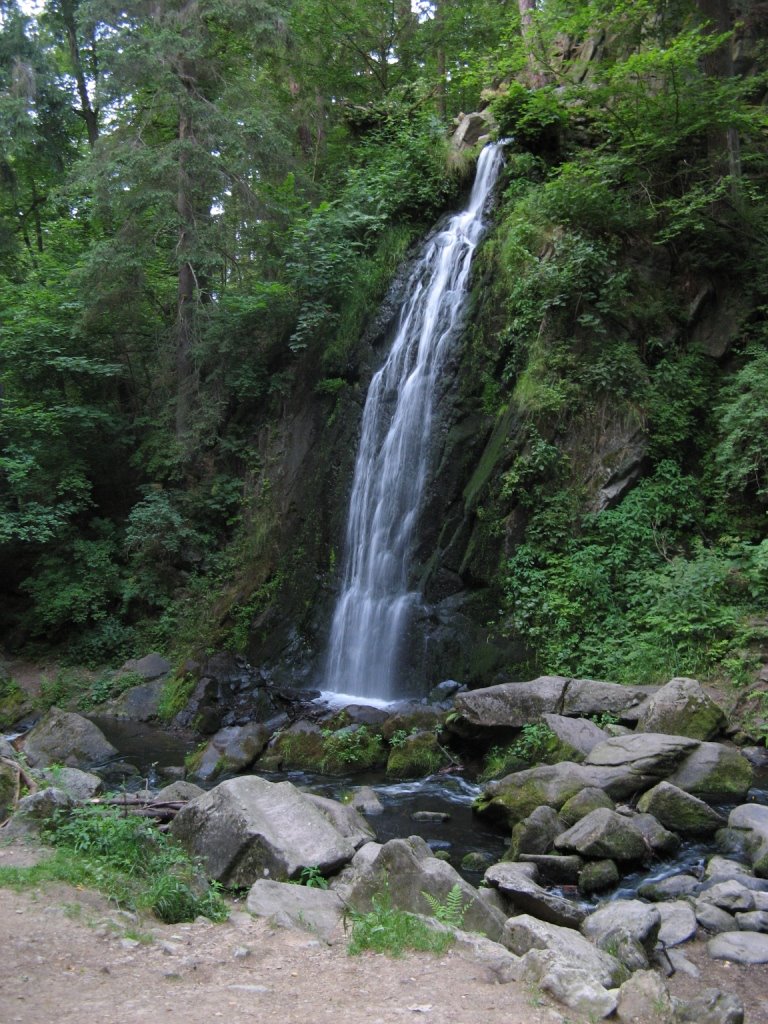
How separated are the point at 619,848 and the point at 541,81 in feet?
48.9

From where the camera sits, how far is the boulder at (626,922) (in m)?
4.69

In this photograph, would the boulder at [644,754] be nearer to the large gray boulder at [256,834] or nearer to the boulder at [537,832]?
the boulder at [537,832]

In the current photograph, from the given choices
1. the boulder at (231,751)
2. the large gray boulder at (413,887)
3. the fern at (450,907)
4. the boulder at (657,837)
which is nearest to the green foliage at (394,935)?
the fern at (450,907)

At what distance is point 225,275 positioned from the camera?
59.6 ft

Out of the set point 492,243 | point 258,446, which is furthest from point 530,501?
point 258,446

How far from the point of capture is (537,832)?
621cm

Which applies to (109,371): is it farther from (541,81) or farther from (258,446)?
(541,81)

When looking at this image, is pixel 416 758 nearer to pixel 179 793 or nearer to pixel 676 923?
pixel 179 793

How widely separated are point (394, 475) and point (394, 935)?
29.3 feet

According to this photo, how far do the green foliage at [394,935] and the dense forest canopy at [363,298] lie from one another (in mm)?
5580

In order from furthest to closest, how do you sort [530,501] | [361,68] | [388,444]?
1. [361,68]
2. [388,444]
3. [530,501]

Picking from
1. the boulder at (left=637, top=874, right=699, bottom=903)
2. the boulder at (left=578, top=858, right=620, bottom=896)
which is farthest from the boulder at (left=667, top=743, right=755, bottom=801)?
the boulder at (left=578, top=858, right=620, bottom=896)

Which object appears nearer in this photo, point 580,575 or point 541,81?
point 580,575

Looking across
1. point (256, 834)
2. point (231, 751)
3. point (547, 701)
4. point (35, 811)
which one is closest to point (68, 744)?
point (231, 751)
